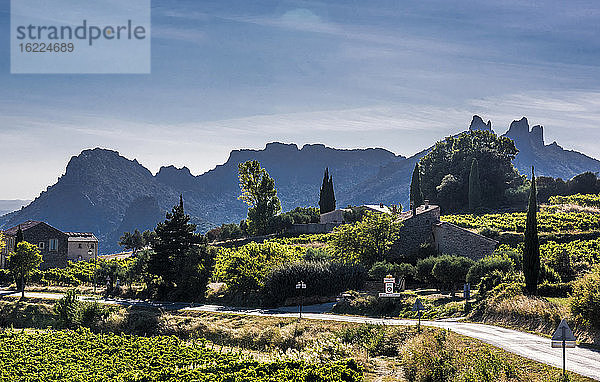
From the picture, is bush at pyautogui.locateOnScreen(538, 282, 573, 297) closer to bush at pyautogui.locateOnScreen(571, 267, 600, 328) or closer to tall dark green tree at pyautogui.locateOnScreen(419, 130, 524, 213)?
bush at pyautogui.locateOnScreen(571, 267, 600, 328)

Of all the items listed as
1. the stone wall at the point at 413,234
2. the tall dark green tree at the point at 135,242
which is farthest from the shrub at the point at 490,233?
the tall dark green tree at the point at 135,242

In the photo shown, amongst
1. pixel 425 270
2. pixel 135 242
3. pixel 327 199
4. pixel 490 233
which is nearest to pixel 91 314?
pixel 425 270

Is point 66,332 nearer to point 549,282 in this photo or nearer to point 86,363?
point 86,363

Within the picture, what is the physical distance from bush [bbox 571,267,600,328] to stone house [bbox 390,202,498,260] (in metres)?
26.1

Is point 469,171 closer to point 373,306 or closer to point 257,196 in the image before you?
point 257,196

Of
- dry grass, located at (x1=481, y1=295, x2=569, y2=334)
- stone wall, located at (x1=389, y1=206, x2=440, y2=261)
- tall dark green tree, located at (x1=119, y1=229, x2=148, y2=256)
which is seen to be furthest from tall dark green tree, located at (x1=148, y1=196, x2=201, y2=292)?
tall dark green tree, located at (x1=119, y1=229, x2=148, y2=256)

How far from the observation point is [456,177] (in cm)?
9762

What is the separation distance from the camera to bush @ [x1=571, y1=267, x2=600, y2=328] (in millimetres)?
22797

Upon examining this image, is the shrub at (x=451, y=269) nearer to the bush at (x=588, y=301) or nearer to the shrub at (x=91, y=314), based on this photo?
the bush at (x=588, y=301)

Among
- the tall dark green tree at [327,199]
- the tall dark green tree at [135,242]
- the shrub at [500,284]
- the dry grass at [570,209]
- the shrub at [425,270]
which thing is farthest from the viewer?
the tall dark green tree at [135,242]

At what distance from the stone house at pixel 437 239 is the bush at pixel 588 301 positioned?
26089 millimetres

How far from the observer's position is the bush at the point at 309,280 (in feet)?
143

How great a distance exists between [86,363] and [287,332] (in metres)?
11.6

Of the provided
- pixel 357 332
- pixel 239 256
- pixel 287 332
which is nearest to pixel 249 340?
pixel 287 332
